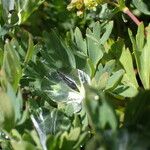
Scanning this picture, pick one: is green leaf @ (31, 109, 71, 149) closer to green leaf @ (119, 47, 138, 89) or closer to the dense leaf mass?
the dense leaf mass

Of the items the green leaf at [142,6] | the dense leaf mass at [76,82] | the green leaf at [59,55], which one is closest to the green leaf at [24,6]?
the dense leaf mass at [76,82]

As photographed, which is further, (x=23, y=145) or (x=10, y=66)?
(x=10, y=66)

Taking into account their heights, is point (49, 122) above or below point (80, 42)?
below

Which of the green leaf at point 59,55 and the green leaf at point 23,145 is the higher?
the green leaf at point 59,55

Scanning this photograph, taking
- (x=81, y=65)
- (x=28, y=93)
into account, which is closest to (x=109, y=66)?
(x=81, y=65)

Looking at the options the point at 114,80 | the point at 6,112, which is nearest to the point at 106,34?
the point at 114,80

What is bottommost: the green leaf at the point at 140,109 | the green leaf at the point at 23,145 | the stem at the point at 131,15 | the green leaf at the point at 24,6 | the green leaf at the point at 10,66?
the green leaf at the point at 23,145

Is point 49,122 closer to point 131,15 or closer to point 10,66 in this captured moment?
point 10,66

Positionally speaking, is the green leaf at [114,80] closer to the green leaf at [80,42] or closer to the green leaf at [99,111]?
the green leaf at [80,42]

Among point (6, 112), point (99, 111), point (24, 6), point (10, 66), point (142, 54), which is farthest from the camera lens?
point (24, 6)

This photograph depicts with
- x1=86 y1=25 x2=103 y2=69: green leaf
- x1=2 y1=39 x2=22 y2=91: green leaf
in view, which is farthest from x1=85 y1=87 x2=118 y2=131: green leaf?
x1=86 y1=25 x2=103 y2=69: green leaf

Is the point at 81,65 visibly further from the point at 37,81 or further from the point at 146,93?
the point at 146,93
